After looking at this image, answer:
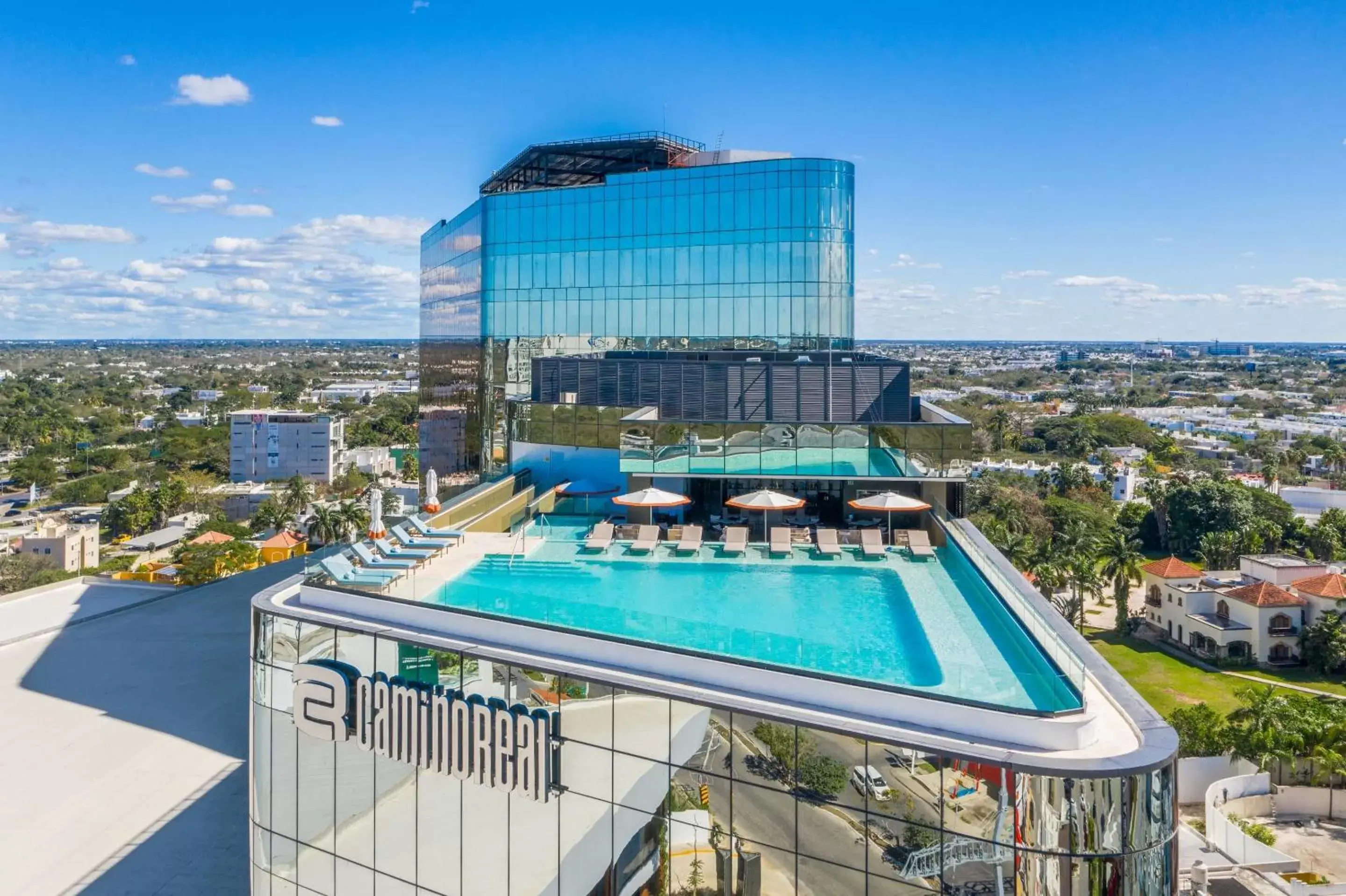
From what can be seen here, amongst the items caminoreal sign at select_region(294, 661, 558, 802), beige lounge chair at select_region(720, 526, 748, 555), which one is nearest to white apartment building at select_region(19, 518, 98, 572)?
beige lounge chair at select_region(720, 526, 748, 555)

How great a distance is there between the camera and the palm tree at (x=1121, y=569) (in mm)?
55938

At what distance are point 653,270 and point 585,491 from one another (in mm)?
20063

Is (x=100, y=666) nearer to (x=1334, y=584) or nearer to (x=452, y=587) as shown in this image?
(x=452, y=587)

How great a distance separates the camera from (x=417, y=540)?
1906 centimetres

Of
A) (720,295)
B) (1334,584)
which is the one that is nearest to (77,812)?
(720,295)

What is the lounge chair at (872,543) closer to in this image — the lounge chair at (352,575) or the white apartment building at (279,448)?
the lounge chair at (352,575)

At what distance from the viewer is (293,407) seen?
16738cm

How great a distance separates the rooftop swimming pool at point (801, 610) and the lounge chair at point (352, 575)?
→ 1.15 m

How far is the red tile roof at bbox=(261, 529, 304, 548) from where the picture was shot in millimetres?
64050

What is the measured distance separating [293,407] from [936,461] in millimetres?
161350

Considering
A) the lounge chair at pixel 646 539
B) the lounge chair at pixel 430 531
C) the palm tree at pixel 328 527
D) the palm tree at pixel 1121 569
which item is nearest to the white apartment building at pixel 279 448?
the palm tree at pixel 328 527

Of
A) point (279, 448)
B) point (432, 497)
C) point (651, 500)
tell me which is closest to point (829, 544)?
point (651, 500)

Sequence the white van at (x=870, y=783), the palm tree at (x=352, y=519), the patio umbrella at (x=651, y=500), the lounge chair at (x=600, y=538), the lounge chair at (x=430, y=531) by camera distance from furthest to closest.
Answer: the palm tree at (x=352, y=519)
the patio umbrella at (x=651, y=500)
the lounge chair at (x=600, y=538)
the lounge chair at (x=430, y=531)
the white van at (x=870, y=783)

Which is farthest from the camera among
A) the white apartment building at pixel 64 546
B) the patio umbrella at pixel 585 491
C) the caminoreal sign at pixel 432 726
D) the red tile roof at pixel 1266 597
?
the white apartment building at pixel 64 546
